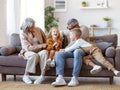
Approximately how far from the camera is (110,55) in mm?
3688

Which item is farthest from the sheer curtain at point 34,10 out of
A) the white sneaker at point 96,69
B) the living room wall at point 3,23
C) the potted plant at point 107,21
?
the white sneaker at point 96,69

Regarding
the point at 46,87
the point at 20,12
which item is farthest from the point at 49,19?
the point at 46,87

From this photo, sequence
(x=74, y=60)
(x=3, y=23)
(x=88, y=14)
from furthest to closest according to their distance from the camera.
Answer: (x=88, y=14) → (x=3, y=23) → (x=74, y=60)

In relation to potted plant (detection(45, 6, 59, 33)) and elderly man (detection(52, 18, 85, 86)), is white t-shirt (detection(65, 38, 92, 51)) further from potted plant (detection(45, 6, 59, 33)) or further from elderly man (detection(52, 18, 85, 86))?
potted plant (detection(45, 6, 59, 33))

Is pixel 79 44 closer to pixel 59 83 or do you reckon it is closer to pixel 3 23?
pixel 59 83

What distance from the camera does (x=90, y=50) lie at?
3.74 meters

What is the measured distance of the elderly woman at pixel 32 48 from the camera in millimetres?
3703

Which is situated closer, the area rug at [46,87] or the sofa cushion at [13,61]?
the area rug at [46,87]

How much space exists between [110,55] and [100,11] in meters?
4.82

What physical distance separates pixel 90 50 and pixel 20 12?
2999 millimetres

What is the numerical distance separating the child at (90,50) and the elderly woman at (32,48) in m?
0.39

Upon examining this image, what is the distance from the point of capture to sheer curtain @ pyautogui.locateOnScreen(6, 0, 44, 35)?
5.94 m

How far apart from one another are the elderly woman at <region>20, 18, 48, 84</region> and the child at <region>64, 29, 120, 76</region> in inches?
15.5

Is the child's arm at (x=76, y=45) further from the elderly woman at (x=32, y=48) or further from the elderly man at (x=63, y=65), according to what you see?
the elderly woman at (x=32, y=48)
